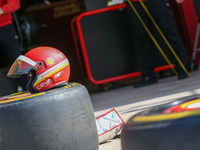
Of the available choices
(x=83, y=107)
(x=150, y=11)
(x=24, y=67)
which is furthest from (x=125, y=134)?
(x=150, y=11)

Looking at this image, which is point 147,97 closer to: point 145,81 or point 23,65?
point 145,81

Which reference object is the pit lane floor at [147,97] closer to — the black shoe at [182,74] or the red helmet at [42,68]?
the black shoe at [182,74]

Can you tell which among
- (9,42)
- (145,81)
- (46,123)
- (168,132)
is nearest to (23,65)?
(46,123)

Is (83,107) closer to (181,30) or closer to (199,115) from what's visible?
(199,115)

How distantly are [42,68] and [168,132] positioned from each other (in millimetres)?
957

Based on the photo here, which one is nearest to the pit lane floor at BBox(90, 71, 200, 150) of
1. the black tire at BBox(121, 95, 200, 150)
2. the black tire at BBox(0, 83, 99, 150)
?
the black tire at BBox(0, 83, 99, 150)

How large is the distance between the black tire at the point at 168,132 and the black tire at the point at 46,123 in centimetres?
48

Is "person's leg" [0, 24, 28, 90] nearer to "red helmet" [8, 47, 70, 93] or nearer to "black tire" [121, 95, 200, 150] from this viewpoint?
"red helmet" [8, 47, 70, 93]

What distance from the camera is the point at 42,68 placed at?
5.66 feet

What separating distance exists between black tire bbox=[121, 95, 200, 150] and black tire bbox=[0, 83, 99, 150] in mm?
483

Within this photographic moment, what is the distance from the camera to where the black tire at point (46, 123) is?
1.38 metres

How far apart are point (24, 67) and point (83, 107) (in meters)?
0.38

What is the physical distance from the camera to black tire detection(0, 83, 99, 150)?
1376 mm

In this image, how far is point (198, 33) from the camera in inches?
164
